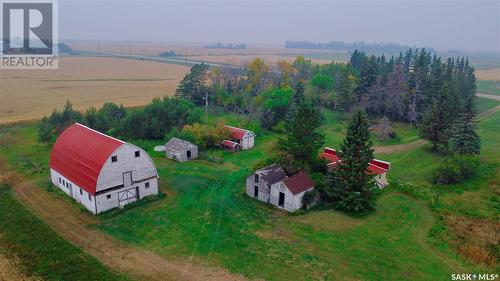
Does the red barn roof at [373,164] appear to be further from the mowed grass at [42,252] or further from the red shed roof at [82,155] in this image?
the mowed grass at [42,252]

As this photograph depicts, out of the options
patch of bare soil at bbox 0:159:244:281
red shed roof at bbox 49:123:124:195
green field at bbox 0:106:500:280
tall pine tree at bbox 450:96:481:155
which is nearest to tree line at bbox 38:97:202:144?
green field at bbox 0:106:500:280

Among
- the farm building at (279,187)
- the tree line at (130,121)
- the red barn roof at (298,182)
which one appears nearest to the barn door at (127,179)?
the farm building at (279,187)

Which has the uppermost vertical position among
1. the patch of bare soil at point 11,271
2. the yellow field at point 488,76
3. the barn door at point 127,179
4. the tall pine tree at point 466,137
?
the yellow field at point 488,76

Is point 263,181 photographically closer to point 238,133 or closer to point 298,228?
point 298,228

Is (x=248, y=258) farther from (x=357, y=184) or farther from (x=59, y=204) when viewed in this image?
(x=59, y=204)

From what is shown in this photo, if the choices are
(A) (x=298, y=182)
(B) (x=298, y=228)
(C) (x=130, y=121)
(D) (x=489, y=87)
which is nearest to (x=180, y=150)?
(C) (x=130, y=121)
